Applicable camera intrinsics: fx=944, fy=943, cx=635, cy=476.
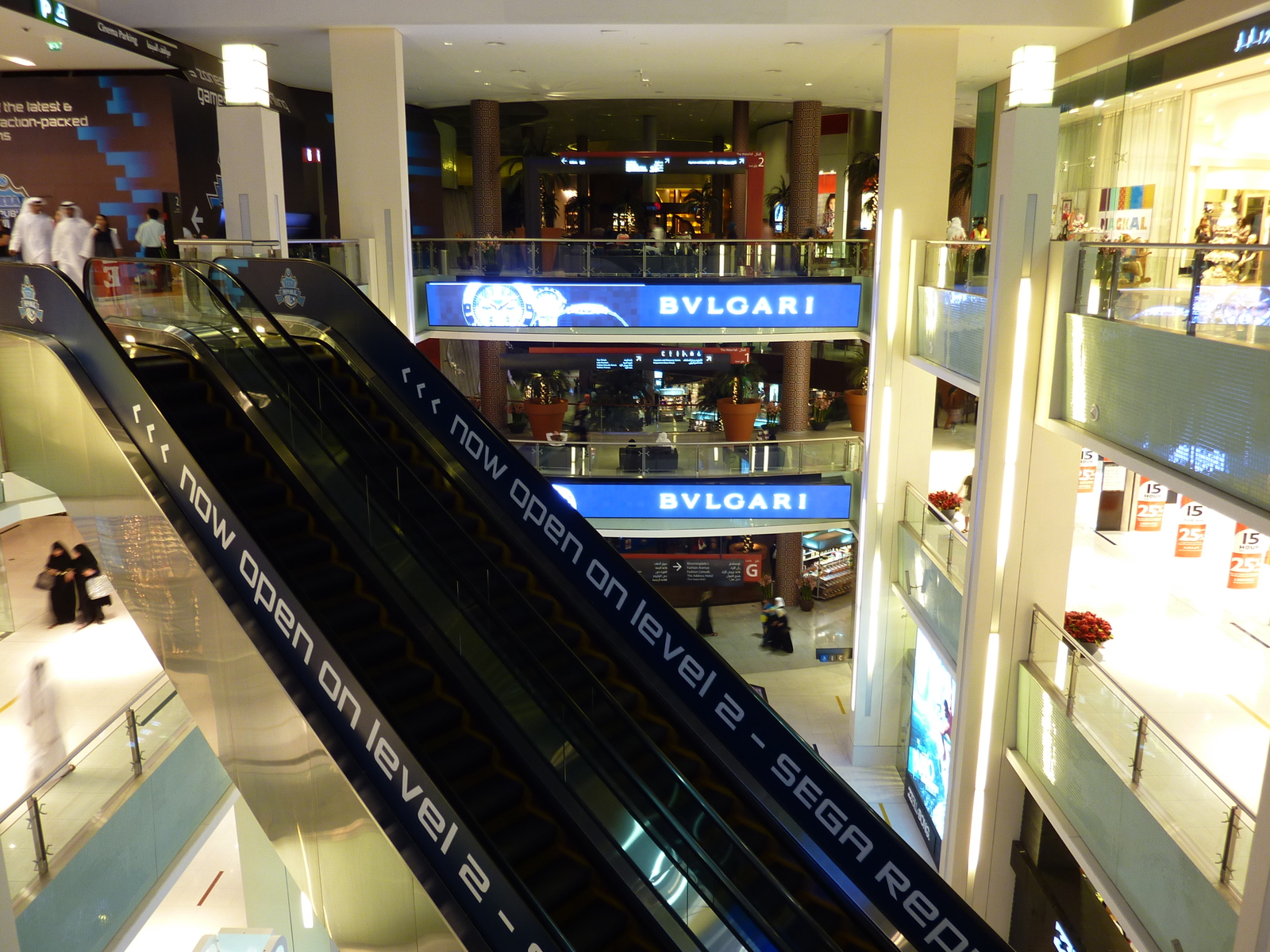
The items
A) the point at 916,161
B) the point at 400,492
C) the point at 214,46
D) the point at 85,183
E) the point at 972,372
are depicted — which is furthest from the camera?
the point at 85,183

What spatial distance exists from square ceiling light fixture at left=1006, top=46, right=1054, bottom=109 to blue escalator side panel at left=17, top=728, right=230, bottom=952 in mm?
8961

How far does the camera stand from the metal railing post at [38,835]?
5.75 m

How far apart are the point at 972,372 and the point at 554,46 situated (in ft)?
23.1

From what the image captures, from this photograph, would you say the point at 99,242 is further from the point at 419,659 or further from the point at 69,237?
the point at 419,659

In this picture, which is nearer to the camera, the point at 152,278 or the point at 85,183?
the point at 152,278

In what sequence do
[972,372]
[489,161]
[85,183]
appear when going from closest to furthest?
[972,372] < [85,183] < [489,161]

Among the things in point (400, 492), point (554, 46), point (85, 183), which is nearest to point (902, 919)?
point (400, 492)

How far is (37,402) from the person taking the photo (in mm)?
6266

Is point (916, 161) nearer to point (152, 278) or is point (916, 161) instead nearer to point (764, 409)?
point (764, 409)

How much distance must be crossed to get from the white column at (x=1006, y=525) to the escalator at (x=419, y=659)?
12.1ft

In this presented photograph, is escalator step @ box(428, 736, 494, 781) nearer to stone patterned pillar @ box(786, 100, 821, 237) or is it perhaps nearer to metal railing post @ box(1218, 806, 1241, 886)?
metal railing post @ box(1218, 806, 1241, 886)

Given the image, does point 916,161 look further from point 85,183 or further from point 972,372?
point 85,183

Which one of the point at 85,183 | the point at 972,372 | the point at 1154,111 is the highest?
the point at 1154,111

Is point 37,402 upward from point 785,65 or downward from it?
downward
